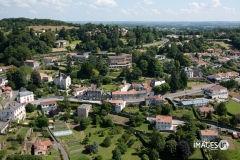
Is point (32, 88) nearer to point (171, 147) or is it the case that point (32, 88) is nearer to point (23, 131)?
point (23, 131)

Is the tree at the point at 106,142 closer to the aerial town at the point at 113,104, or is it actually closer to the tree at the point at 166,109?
the aerial town at the point at 113,104

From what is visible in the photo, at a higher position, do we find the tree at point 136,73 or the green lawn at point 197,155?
the tree at point 136,73

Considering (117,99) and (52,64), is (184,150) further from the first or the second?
(52,64)

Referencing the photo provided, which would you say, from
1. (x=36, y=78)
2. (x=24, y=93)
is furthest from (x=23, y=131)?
(x=36, y=78)

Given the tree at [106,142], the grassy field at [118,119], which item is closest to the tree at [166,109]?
the grassy field at [118,119]

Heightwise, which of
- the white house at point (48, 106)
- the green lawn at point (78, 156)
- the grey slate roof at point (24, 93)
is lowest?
the green lawn at point (78, 156)

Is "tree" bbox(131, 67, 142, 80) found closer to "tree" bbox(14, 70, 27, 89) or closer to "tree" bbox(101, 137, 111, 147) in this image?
"tree" bbox(14, 70, 27, 89)

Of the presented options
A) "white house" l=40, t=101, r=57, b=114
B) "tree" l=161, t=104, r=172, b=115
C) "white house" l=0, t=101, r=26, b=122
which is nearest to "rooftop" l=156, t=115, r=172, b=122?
"tree" l=161, t=104, r=172, b=115

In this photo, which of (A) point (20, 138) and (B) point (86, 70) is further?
(B) point (86, 70)
